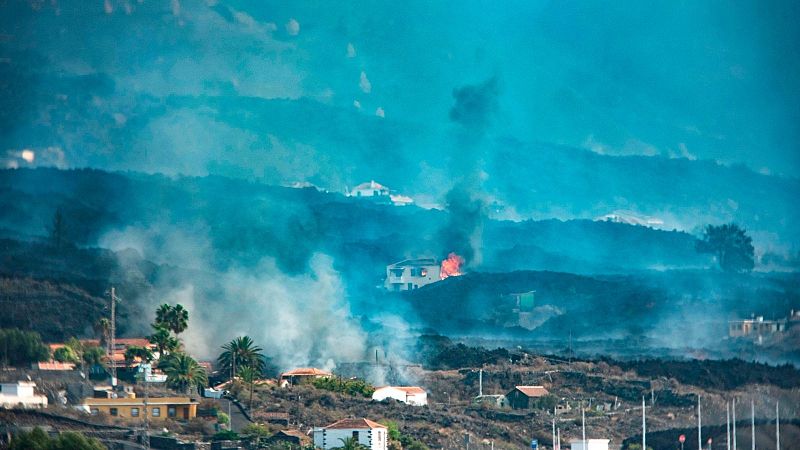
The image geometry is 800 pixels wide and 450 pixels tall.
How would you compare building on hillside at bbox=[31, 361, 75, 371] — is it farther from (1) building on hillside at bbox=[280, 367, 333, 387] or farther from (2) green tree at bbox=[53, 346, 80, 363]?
(1) building on hillside at bbox=[280, 367, 333, 387]

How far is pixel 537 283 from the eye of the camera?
359 ft

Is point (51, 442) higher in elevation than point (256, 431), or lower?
lower

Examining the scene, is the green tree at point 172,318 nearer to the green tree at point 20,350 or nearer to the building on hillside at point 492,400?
the green tree at point 20,350

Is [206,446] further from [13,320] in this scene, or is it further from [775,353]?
[775,353]

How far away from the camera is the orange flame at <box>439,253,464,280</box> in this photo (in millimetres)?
109750

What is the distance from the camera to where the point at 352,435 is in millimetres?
77750

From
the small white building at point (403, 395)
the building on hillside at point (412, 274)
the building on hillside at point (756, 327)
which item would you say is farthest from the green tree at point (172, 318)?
the building on hillside at point (756, 327)

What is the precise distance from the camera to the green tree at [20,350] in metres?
86.5

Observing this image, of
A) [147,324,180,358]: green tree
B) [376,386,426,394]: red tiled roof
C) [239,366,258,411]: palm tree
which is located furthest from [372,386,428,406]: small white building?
[147,324,180,358]: green tree

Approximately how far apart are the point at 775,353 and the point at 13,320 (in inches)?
1189

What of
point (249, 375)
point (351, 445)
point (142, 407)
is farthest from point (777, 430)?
point (142, 407)

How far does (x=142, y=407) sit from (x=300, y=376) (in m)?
12.3

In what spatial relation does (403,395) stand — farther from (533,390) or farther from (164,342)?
(164,342)

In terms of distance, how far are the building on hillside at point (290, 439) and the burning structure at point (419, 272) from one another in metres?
31.0
